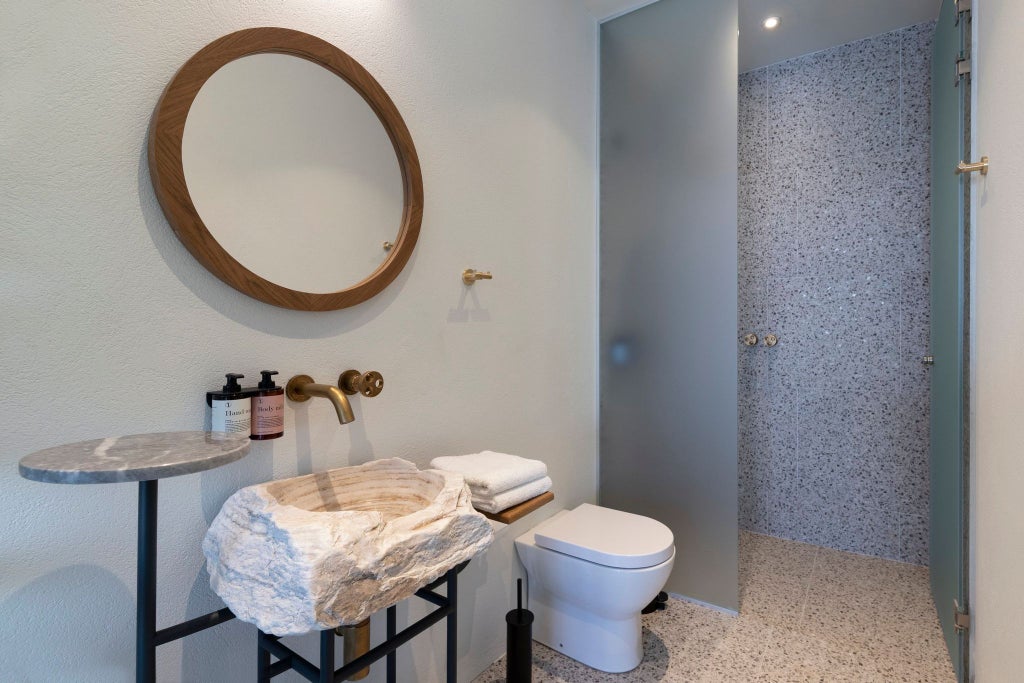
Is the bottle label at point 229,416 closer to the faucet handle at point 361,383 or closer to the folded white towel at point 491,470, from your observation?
the faucet handle at point 361,383

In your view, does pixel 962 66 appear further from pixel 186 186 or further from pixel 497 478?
pixel 186 186

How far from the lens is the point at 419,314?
4.87 ft

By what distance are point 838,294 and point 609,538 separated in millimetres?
1889

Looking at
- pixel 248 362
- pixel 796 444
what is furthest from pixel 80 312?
pixel 796 444

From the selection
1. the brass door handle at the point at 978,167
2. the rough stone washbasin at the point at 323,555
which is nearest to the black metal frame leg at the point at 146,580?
the rough stone washbasin at the point at 323,555

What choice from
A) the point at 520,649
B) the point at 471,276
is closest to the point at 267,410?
the point at 471,276

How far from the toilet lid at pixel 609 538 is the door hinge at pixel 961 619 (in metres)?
0.91

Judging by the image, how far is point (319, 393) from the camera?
110 centimetres

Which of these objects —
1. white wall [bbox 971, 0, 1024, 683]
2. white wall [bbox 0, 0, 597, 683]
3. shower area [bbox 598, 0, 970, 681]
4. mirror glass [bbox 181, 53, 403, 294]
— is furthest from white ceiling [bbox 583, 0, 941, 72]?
mirror glass [bbox 181, 53, 403, 294]

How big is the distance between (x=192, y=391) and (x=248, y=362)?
12 cm

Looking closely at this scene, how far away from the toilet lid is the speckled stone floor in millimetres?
444

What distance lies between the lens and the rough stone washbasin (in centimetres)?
75

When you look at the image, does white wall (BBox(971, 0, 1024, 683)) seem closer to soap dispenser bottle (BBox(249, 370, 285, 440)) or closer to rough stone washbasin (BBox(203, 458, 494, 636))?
rough stone washbasin (BBox(203, 458, 494, 636))

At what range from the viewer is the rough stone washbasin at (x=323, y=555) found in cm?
75
